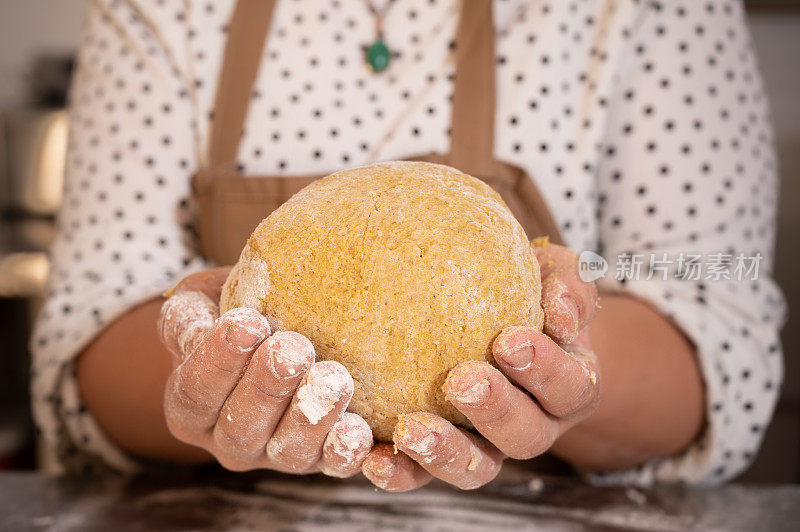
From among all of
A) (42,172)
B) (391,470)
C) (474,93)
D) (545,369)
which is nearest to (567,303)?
(545,369)

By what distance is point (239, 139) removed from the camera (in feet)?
2.46

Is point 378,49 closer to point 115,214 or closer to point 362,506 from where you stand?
point 115,214

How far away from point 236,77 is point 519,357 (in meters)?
0.48

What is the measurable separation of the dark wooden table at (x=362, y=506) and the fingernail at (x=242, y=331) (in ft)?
1.16

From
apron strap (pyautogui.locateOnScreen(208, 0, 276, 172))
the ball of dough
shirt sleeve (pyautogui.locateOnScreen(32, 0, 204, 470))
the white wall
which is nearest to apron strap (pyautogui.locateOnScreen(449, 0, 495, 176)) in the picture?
the ball of dough

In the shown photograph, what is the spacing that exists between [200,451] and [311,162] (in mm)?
358

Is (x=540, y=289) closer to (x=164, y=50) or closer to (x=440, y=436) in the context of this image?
(x=440, y=436)

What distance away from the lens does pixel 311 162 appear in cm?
80

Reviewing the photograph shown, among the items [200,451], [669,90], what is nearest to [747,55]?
[669,90]

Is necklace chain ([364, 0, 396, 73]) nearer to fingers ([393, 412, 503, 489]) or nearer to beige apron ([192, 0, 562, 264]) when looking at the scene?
beige apron ([192, 0, 562, 264])

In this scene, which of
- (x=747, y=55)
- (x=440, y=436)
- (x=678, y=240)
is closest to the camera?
(x=440, y=436)

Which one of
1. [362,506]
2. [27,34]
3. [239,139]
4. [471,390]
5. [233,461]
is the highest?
[27,34]

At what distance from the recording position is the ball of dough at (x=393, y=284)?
49 centimetres

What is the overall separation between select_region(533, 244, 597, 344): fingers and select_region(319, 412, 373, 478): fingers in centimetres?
16
